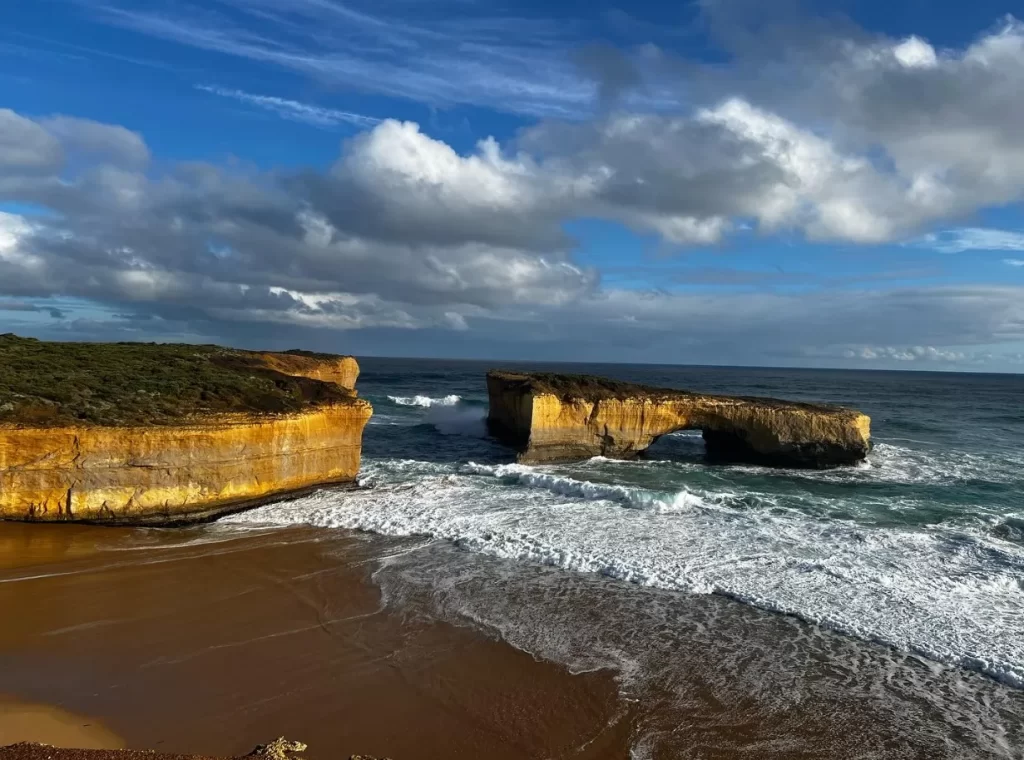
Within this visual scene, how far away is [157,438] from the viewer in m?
13.7

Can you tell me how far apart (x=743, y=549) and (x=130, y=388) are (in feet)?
48.7

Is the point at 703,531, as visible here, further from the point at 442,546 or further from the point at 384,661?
the point at 384,661

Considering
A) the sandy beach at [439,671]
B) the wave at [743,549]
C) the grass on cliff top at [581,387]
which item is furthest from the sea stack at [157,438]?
the grass on cliff top at [581,387]

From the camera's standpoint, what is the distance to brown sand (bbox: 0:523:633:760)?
669 centimetres

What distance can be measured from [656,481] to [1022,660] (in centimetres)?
1125

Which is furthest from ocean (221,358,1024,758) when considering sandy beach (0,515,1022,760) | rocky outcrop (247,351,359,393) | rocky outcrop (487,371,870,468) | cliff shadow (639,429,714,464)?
rocky outcrop (247,351,359,393)

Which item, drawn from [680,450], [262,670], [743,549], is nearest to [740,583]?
[743,549]

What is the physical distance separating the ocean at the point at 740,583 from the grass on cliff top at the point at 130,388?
2812mm

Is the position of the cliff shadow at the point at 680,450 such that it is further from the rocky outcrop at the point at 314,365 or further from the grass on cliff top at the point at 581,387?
the rocky outcrop at the point at 314,365

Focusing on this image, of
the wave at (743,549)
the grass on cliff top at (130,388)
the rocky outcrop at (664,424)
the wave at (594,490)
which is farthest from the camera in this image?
the rocky outcrop at (664,424)

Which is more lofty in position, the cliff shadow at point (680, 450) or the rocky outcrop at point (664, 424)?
the rocky outcrop at point (664, 424)

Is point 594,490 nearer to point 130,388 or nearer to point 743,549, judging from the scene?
point 743,549

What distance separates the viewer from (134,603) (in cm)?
985

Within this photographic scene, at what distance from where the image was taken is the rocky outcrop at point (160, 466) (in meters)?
12.9
